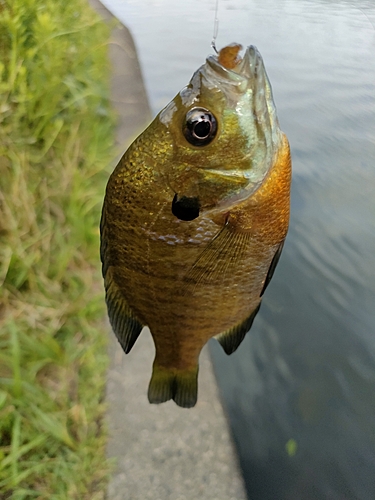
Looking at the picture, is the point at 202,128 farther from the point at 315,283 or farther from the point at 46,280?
the point at 315,283

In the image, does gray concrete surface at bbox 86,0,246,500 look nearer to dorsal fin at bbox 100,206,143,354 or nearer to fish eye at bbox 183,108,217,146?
dorsal fin at bbox 100,206,143,354

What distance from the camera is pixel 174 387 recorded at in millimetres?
875

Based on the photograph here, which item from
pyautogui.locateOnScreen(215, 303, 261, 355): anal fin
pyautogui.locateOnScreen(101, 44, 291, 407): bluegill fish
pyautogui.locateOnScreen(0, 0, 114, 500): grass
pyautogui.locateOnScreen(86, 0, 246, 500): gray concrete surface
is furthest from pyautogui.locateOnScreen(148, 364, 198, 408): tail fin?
pyautogui.locateOnScreen(86, 0, 246, 500): gray concrete surface

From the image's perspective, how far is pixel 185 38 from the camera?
21.1 ft

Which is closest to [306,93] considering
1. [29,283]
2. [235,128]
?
[29,283]

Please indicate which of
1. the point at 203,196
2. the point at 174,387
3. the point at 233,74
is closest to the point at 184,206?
the point at 203,196

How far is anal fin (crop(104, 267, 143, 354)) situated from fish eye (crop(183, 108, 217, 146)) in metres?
0.28

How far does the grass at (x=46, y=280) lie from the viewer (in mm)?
1557

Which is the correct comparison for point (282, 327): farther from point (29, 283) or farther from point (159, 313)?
point (159, 313)

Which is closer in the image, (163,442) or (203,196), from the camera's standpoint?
(203,196)

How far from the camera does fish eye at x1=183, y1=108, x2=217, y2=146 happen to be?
0.64 metres

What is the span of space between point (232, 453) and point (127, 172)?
156cm

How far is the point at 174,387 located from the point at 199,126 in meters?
0.55

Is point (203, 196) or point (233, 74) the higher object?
point (233, 74)
